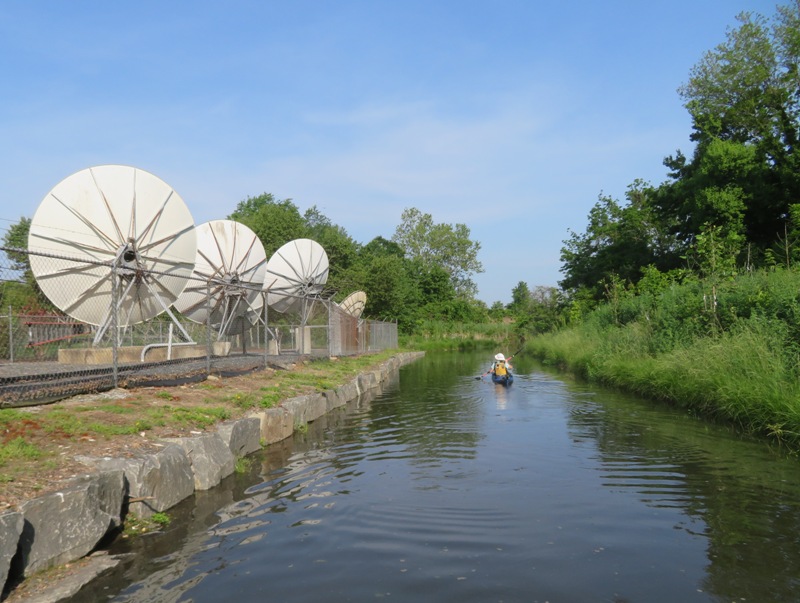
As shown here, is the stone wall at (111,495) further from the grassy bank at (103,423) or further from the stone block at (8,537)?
the grassy bank at (103,423)

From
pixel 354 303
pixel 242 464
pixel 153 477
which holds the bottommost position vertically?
pixel 242 464

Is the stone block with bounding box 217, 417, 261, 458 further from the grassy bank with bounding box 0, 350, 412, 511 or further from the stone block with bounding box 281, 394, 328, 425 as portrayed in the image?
the stone block with bounding box 281, 394, 328, 425

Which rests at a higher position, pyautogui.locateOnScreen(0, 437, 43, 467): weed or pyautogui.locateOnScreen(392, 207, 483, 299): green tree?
pyautogui.locateOnScreen(392, 207, 483, 299): green tree

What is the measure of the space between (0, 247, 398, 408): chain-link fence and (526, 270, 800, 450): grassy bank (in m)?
9.51

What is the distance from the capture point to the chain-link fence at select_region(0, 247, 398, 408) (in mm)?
9258

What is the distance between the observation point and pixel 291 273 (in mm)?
27172

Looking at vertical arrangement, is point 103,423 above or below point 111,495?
above

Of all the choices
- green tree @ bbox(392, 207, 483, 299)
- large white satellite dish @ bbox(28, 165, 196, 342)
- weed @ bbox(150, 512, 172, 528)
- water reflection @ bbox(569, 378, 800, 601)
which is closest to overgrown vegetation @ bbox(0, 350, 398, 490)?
weed @ bbox(150, 512, 172, 528)

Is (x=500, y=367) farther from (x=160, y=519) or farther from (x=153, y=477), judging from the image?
(x=160, y=519)

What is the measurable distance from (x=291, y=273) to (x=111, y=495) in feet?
72.9

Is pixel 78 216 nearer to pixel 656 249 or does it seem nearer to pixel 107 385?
pixel 107 385

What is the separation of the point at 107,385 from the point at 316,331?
16.3 m

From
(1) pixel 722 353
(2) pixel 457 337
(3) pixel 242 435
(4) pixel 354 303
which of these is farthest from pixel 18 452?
(2) pixel 457 337

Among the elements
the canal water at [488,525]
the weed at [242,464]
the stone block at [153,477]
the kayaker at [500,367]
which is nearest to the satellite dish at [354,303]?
the kayaker at [500,367]
